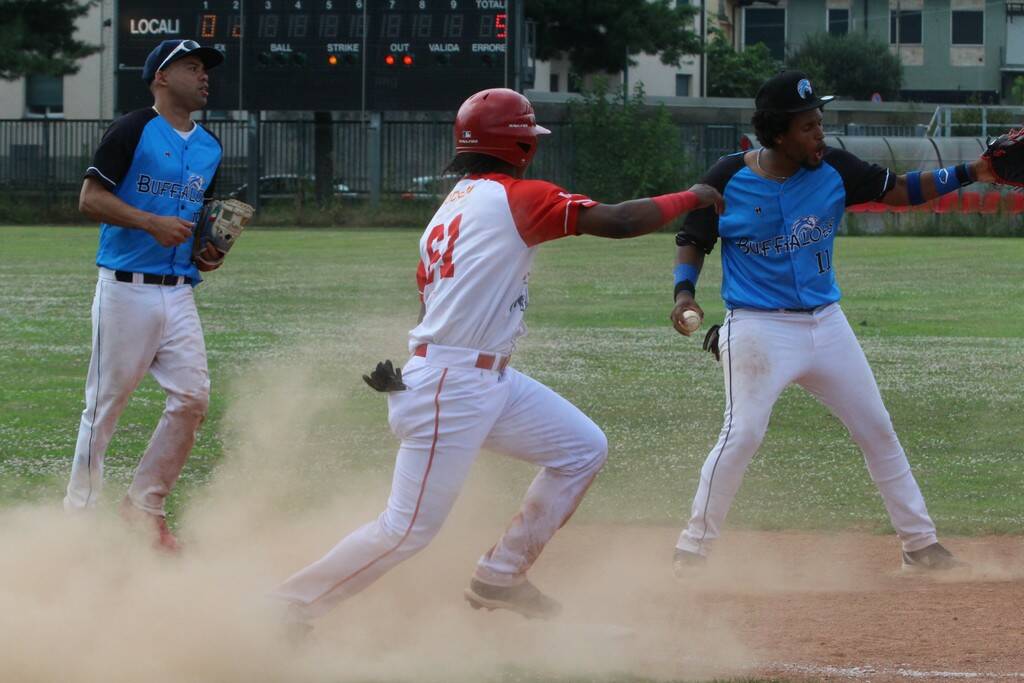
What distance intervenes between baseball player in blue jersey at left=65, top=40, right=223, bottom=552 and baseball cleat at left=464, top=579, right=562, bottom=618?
1815 mm

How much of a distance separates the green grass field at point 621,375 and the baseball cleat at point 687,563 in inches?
58.8

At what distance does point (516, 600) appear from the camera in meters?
5.53

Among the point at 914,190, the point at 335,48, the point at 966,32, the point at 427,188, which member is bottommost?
the point at 914,190

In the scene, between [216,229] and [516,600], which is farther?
[216,229]

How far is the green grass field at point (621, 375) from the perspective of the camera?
342 inches

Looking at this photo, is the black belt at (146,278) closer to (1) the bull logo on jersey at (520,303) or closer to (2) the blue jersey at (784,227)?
(1) the bull logo on jersey at (520,303)

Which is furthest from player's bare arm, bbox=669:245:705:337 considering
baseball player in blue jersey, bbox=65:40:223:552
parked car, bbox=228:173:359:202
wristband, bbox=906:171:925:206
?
parked car, bbox=228:173:359:202

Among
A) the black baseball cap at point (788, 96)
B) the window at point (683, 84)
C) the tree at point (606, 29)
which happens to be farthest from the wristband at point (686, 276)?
the window at point (683, 84)

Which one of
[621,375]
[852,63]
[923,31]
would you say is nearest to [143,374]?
[621,375]

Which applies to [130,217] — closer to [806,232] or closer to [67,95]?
[806,232]

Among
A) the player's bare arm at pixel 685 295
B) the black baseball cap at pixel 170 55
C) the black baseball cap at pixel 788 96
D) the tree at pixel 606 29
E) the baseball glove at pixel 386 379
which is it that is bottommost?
the baseball glove at pixel 386 379

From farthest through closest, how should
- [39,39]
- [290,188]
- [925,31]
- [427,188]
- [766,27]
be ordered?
1. [766,27]
2. [925,31]
3. [39,39]
4. [290,188]
5. [427,188]

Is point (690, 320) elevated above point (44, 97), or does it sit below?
below

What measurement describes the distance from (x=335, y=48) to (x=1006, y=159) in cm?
2744
